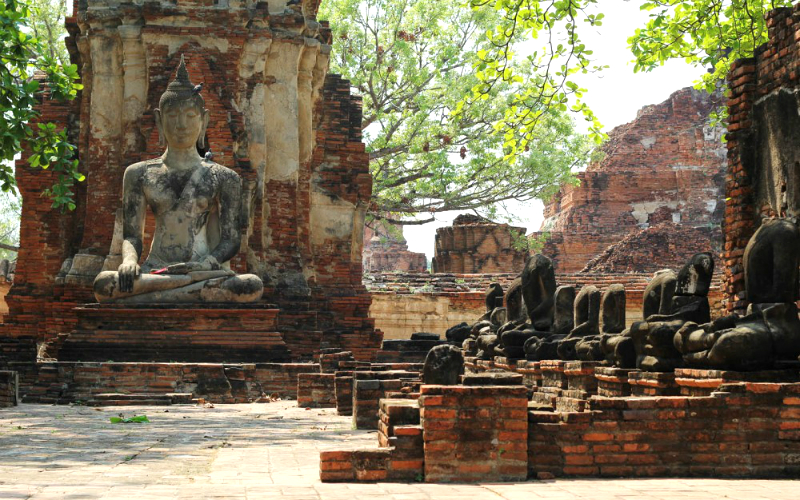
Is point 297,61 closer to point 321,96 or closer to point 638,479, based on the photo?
point 321,96

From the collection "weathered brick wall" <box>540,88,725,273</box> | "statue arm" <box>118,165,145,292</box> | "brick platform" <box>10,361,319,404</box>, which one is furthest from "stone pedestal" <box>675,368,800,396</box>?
"weathered brick wall" <box>540,88,725,273</box>

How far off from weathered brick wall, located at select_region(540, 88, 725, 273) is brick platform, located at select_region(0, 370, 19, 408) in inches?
1160

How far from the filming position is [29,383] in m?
11.1

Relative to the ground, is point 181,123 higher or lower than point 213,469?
higher

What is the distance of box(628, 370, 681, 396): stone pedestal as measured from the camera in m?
6.76

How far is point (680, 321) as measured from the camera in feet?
23.5

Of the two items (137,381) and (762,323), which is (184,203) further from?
(762,323)

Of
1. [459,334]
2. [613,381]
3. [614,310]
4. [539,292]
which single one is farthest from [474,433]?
[459,334]

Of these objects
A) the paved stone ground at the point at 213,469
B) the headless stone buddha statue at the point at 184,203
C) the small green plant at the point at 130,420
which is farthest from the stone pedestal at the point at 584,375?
the headless stone buddha statue at the point at 184,203

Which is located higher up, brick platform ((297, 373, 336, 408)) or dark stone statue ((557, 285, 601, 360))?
dark stone statue ((557, 285, 601, 360))

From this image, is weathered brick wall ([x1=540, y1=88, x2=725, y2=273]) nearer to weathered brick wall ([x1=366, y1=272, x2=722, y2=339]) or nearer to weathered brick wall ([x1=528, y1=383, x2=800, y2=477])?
weathered brick wall ([x1=366, y1=272, x2=722, y2=339])

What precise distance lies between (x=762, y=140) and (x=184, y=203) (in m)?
7.23

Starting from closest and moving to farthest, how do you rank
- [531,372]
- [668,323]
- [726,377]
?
[726,377] → [668,323] → [531,372]

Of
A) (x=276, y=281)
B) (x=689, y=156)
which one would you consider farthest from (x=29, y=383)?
(x=689, y=156)
